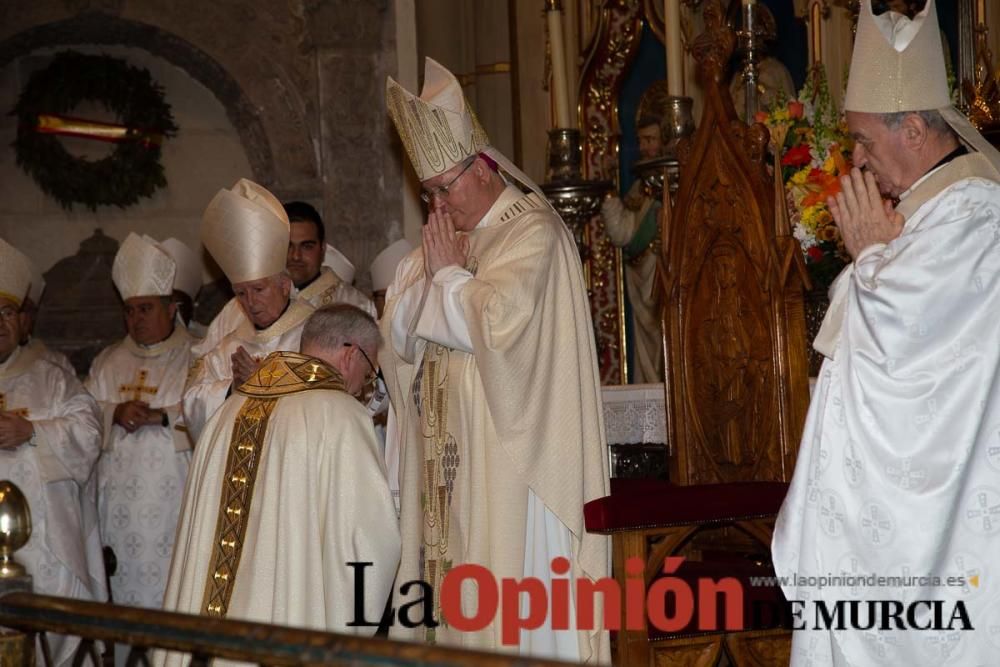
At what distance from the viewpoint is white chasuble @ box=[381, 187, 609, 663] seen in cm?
428

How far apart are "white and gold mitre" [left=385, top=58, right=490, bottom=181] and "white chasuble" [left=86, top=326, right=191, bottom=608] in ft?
8.89

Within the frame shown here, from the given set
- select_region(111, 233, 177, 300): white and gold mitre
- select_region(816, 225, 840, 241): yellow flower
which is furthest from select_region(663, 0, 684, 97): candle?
select_region(111, 233, 177, 300): white and gold mitre

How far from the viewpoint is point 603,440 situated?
4445 millimetres

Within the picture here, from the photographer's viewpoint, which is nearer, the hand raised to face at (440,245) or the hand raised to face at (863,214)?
the hand raised to face at (863,214)

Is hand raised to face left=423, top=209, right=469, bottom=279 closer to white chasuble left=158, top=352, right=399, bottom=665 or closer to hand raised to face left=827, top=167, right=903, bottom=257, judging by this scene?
white chasuble left=158, top=352, right=399, bottom=665

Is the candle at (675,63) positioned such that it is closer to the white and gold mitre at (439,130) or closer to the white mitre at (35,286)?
the white and gold mitre at (439,130)

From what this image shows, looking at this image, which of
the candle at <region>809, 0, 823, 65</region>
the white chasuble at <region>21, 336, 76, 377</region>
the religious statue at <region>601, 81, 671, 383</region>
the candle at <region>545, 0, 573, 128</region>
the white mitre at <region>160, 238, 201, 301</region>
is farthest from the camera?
the white mitre at <region>160, 238, 201, 301</region>

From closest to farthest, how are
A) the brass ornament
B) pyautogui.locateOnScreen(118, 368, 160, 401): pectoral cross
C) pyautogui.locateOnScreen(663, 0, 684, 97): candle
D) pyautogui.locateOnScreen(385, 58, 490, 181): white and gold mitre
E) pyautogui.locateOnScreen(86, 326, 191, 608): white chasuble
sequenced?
the brass ornament
pyautogui.locateOnScreen(385, 58, 490, 181): white and gold mitre
pyautogui.locateOnScreen(663, 0, 684, 97): candle
pyautogui.locateOnScreen(86, 326, 191, 608): white chasuble
pyautogui.locateOnScreen(118, 368, 160, 401): pectoral cross

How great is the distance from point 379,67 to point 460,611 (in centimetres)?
485

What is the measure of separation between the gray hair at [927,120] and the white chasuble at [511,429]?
1.25 meters

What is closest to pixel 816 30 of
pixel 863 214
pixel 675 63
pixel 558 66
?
pixel 558 66

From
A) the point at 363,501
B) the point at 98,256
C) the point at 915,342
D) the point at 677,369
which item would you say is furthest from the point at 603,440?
the point at 98,256

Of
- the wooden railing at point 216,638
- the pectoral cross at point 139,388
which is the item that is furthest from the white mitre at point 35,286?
the wooden railing at point 216,638

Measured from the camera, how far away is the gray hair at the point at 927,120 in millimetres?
3501
